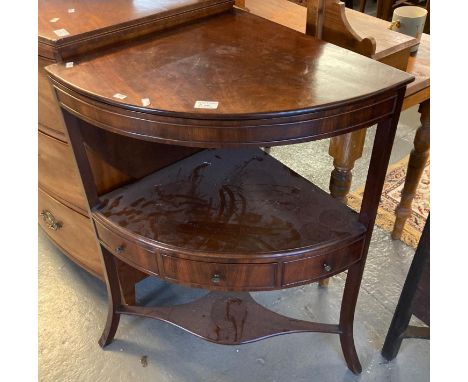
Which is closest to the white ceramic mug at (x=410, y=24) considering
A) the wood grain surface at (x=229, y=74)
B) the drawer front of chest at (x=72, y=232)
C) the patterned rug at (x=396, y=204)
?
the wood grain surface at (x=229, y=74)

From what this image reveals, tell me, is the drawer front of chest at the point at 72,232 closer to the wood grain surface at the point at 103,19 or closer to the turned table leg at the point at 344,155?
the wood grain surface at the point at 103,19

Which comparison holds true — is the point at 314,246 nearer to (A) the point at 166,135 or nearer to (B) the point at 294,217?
(B) the point at 294,217

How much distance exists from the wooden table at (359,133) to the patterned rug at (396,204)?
10 cm

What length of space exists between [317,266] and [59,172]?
777 millimetres

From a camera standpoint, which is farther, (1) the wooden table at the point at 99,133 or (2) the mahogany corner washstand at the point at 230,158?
(1) the wooden table at the point at 99,133

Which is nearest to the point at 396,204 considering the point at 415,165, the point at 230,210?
the point at 415,165

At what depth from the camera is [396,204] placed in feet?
6.53

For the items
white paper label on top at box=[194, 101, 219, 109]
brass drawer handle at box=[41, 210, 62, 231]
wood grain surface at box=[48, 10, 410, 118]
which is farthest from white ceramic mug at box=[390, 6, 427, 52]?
brass drawer handle at box=[41, 210, 62, 231]

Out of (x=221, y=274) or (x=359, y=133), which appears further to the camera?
(x=359, y=133)

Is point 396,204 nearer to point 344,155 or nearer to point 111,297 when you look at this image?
point 344,155

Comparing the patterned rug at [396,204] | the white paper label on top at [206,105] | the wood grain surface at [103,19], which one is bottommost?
the patterned rug at [396,204]

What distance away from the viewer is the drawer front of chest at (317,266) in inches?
41.1

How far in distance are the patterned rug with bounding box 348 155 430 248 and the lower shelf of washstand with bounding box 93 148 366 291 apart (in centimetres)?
80

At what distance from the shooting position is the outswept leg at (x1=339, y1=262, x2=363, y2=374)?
3.92ft
